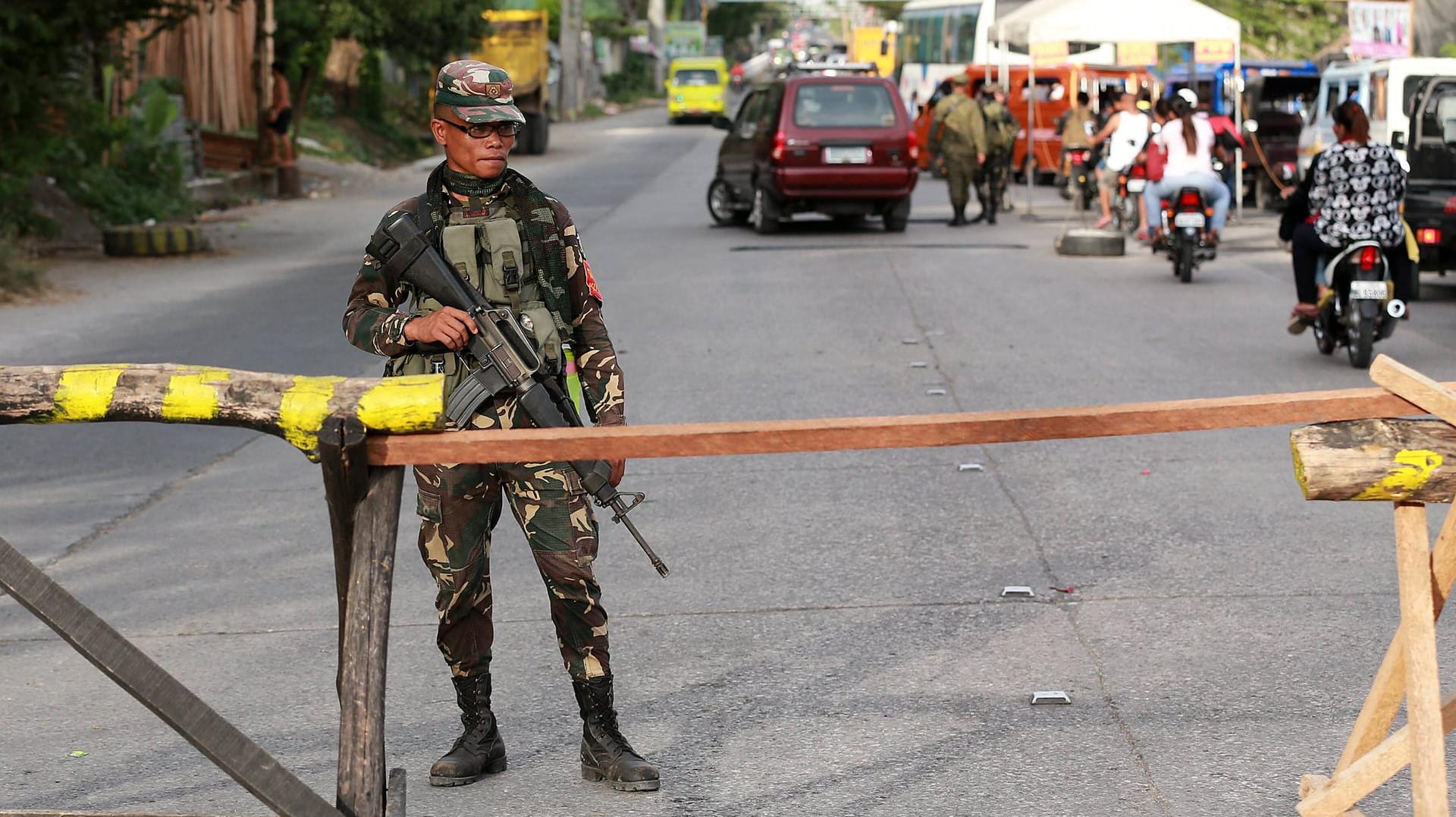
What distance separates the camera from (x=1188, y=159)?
15906 millimetres

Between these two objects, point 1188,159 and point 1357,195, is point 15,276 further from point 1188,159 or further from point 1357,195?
point 1357,195

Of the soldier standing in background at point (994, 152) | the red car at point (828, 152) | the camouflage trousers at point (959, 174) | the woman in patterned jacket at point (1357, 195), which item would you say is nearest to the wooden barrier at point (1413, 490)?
the woman in patterned jacket at point (1357, 195)

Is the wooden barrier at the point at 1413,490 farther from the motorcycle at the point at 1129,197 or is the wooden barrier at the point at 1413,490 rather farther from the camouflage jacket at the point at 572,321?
the motorcycle at the point at 1129,197

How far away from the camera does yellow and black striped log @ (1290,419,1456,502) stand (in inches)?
132

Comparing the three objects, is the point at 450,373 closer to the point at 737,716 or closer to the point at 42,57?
the point at 737,716

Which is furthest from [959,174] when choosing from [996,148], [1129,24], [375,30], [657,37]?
[657,37]

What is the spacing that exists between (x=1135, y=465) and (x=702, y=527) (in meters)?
2.29

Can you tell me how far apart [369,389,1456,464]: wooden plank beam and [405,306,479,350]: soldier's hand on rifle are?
72cm

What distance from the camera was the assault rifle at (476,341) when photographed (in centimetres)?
410

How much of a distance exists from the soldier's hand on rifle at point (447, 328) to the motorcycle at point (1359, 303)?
8.22 meters

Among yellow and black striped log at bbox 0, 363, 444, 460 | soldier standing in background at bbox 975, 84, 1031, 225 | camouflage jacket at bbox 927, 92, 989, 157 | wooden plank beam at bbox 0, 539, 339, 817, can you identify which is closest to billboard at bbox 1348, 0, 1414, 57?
soldier standing in background at bbox 975, 84, 1031, 225

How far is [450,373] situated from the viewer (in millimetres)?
4219

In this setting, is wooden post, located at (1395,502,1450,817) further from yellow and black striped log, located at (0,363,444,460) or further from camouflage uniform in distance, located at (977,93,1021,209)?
camouflage uniform in distance, located at (977,93,1021,209)

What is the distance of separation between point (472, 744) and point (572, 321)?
3.61 feet
